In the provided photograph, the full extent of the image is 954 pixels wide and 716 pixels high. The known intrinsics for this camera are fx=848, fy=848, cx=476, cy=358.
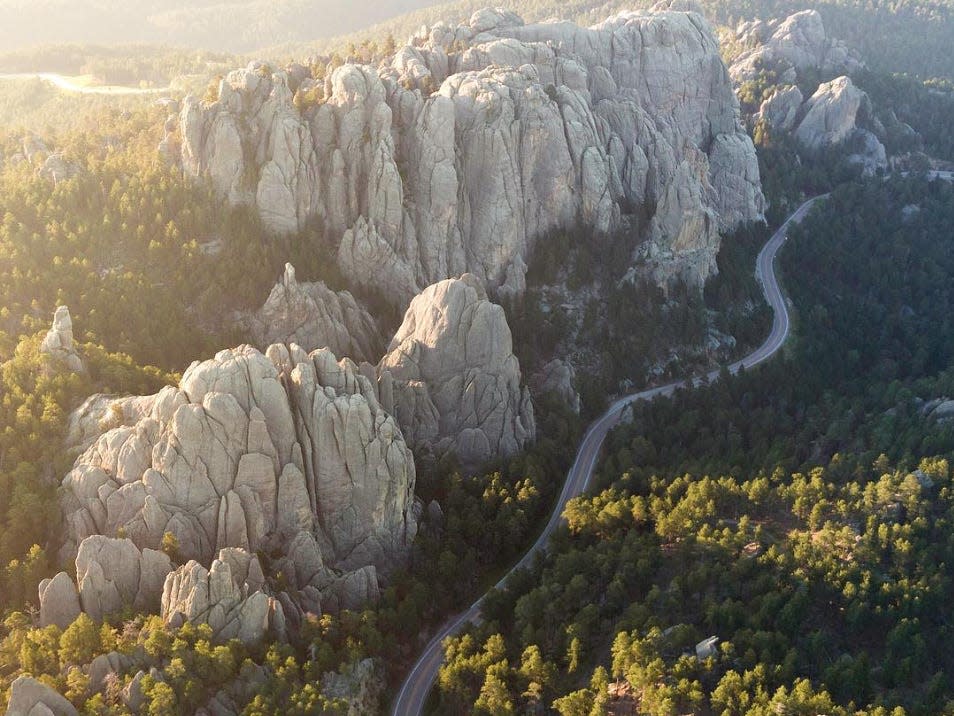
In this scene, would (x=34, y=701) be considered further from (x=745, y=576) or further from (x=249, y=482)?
(x=745, y=576)

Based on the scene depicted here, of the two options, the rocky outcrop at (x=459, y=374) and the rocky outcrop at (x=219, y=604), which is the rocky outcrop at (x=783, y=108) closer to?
the rocky outcrop at (x=459, y=374)

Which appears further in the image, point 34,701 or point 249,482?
point 249,482

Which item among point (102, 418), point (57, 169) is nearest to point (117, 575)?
point (102, 418)

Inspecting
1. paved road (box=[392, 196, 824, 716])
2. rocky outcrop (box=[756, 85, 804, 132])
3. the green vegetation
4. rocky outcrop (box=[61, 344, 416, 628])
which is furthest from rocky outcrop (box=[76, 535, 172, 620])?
rocky outcrop (box=[756, 85, 804, 132])

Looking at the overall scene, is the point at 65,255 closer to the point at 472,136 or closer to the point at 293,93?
the point at 293,93

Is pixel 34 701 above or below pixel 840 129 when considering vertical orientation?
below

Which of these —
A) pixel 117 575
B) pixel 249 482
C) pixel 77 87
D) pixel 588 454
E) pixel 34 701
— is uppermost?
pixel 77 87
